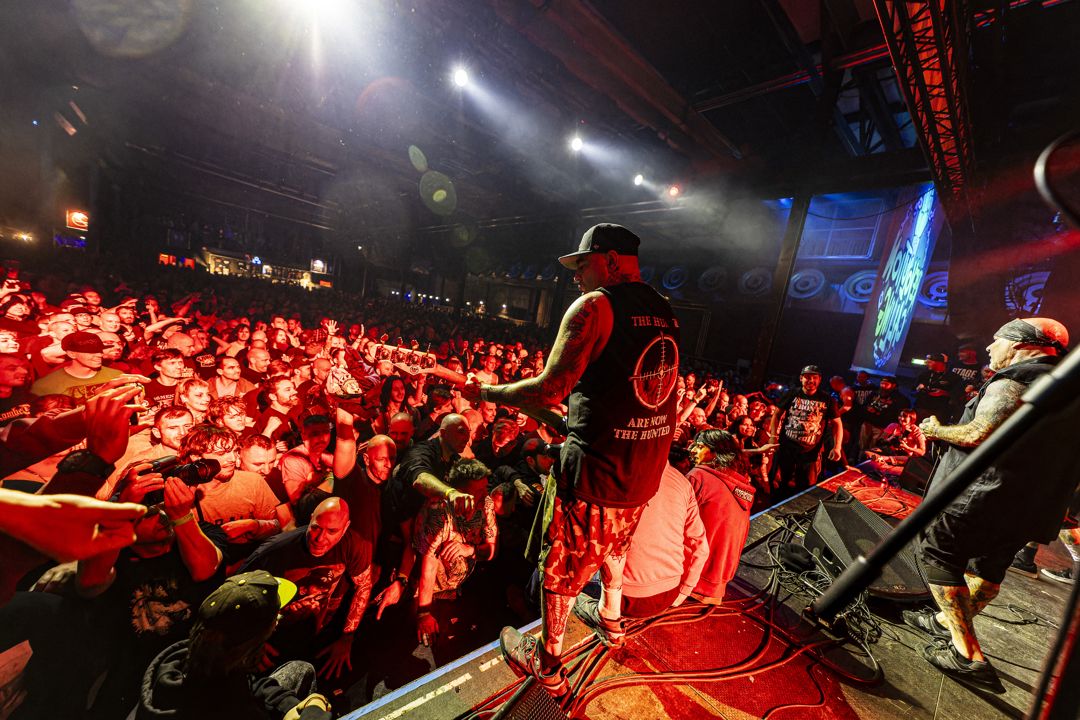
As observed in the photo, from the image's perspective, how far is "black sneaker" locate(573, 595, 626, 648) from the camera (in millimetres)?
2205

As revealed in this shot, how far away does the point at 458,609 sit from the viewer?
3.61 m

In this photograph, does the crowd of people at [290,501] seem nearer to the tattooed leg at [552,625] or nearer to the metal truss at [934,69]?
the tattooed leg at [552,625]

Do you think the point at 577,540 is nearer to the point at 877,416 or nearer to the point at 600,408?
the point at 600,408

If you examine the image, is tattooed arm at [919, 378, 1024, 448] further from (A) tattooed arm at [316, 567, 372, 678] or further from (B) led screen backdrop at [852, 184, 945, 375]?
(B) led screen backdrop at [852, 184, 945, 375]

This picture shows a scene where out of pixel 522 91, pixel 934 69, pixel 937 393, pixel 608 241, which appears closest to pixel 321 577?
Result: pixel 608 241

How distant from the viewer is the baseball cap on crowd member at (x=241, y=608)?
57.5 inches

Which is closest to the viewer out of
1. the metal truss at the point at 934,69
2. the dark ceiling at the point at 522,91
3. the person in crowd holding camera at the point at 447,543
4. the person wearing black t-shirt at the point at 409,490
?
the person in crowd holding camera at the point at 447,543

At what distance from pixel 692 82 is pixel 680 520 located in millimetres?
9440

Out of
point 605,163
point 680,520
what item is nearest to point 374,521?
point 680,520

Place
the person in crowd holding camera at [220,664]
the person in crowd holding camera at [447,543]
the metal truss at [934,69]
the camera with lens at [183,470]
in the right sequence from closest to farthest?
1. the person in crowd holding camera at [220,664]
2. the camera with lens at [183,470]
3. the person in crowd holding camera at [447,543]
4. the metal truss at [934,69]

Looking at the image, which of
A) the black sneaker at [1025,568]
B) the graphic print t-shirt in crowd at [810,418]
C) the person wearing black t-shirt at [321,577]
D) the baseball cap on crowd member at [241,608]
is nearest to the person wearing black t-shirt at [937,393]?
the graphic print t-shirt in crowd at [810,418]

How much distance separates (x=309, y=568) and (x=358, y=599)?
57 centimetres

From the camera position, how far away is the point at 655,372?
6.03ft

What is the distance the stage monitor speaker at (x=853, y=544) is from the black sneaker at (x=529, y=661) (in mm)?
2261
